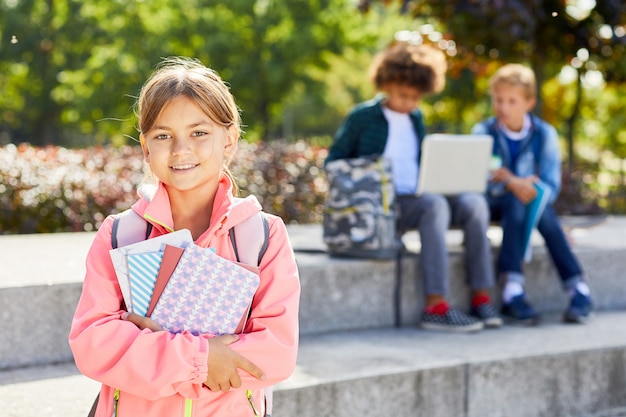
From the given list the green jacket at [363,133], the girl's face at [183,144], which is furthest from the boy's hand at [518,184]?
the girl's face at [183,144]

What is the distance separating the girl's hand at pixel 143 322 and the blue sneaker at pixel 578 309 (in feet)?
11.7

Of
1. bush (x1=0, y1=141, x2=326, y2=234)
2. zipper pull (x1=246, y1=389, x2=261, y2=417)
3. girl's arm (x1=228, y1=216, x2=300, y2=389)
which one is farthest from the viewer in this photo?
bush (x1=0, y1=141, x2=326, y2=234)

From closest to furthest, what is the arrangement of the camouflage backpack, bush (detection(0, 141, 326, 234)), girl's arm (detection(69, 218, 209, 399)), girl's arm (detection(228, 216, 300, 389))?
1. girl's arm (detection(69, 218, 209, 399))
2. girl's arm (detection(228, 216, 300, 389))
3. the camouflage backpack
4. bush (detection(0, 141, 326, 234))

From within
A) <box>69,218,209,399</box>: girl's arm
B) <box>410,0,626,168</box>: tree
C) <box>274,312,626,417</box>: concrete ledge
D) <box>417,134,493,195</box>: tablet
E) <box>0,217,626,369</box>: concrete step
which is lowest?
<box>274,312,626,417</box>: concrete ledge

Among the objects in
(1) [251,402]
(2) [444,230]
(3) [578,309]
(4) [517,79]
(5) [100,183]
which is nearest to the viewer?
(1) [251,402]

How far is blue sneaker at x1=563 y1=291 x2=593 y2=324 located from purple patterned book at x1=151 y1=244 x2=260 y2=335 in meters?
3.42

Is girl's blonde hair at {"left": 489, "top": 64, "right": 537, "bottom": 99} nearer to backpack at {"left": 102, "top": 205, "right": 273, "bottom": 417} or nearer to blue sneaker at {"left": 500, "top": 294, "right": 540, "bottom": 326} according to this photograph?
blue sneaker at {"left": 500, "top": 294, "right": 540, "bottom": 326}

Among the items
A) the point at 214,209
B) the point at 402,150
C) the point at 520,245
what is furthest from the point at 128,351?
the point at 520,245

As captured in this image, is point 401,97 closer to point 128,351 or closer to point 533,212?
point 533,212

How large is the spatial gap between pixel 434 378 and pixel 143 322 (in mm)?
2107

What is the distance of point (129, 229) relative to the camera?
239 centimetres

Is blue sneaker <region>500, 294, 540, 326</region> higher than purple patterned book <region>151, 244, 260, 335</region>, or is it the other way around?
purple patterned book <region>151, 244, 260, 335</region>

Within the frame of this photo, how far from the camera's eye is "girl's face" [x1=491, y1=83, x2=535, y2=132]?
555cm

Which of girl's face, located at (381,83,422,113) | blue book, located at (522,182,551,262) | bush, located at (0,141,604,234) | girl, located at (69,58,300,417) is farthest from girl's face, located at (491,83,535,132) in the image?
girl, located at (69,58,300,417)
